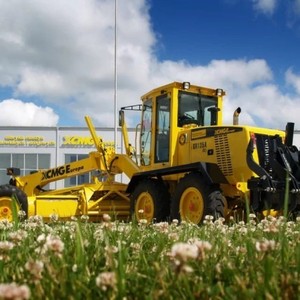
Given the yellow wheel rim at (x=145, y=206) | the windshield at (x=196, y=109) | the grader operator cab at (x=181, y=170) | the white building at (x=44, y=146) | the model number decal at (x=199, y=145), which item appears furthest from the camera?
the white building at (x=44, y=146)

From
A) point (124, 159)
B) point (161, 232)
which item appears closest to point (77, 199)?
point (124, 159)

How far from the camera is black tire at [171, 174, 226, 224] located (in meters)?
9.20

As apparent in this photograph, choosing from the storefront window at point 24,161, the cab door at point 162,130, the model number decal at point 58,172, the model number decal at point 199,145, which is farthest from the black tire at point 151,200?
the storefront window at point 24,161

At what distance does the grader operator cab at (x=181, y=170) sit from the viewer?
9.41 m

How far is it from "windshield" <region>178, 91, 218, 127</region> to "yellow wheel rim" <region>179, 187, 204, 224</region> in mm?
2254

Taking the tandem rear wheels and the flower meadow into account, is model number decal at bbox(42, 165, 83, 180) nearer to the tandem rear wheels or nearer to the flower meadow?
the tandem rear wheels

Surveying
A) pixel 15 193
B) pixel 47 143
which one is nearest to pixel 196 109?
pixel 15 193

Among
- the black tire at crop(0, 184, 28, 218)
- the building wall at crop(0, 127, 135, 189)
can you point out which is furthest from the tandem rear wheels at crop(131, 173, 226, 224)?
the building wall at crop(0, 127, 135, 189)

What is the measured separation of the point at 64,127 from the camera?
50.6 m

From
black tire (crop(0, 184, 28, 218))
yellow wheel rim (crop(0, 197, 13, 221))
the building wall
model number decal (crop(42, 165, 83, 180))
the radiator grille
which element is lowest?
yellow wheel rim (crop(0, 197, 13, 221))

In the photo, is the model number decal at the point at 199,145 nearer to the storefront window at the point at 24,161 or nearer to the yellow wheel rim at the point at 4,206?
the yellow wheel rim at the point at 4,206

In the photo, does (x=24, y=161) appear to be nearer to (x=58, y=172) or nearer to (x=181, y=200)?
(x=58, y=172)

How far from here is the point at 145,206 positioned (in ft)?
37.2

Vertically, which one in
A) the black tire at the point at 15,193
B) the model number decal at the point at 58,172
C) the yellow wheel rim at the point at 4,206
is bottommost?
the yellow wheel rim at the point at 4,206
